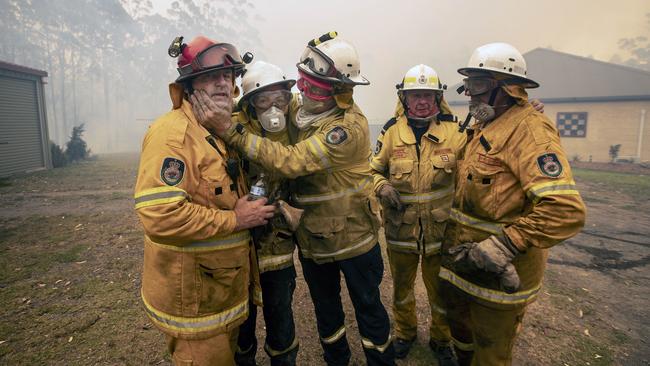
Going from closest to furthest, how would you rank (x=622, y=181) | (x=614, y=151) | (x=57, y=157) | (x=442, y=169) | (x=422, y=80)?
(x=442, y=169), (x=422, y=80), (x=622, y=181), (x=57, y=157), (x=614, y=151)

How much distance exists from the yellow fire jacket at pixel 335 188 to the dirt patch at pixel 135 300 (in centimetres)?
142

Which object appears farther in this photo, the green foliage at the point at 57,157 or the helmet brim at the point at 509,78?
the green foliage at the point at 57,157

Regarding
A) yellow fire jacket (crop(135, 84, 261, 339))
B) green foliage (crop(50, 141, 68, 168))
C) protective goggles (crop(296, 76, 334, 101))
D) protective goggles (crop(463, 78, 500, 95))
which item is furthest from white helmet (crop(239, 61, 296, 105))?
green foliage (crop(50, 141, 68, 168))

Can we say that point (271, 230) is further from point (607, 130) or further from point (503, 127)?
point (607, 130)

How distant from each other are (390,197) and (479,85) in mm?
1368

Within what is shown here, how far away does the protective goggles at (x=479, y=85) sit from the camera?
2787 millimetres

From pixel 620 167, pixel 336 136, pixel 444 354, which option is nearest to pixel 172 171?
pixel 336 136

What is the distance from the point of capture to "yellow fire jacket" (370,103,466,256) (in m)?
3.62

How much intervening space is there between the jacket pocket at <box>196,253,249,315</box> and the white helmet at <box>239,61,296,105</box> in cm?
134

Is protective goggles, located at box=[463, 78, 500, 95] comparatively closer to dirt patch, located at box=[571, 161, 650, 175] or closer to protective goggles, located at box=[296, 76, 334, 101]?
protective goggles, located at box=[296, 76, 334, 101]

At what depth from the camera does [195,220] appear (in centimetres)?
208

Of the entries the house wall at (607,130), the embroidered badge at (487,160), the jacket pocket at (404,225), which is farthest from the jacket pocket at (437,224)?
the house wall at (607,130)

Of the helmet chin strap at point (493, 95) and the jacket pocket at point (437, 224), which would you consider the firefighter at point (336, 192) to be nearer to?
the jacket pocket at point (437, 224)

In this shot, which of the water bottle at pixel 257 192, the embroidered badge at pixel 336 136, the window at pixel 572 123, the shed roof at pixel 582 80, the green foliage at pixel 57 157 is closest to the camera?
the water bottle at pixel 257 192
